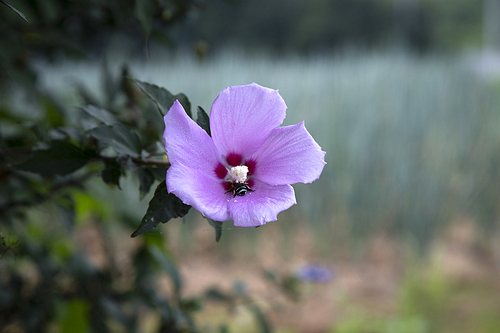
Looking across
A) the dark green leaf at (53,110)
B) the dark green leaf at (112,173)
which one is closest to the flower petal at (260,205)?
the dark green leaf at (112,173)

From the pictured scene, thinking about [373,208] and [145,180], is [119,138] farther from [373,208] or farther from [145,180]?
[373,208]

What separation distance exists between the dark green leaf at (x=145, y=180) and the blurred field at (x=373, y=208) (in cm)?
116

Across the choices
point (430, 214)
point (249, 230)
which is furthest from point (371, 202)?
point (249, 230)

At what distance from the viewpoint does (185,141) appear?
0.21m

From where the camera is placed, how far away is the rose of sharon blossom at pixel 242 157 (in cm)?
20

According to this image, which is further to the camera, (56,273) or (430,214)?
(430,214)

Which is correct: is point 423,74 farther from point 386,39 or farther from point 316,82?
point 386,39

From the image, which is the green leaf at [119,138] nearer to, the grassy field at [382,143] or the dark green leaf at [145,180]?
the dark green leaf at [145,180]

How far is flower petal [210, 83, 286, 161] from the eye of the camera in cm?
22

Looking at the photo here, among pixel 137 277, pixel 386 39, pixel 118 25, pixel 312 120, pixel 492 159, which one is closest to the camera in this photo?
pixel 118 25

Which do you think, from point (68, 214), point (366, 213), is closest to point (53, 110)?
point (68, 214)

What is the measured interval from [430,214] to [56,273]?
148cm

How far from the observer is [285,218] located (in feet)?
5.82

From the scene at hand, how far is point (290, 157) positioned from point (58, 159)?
0.57 feet
